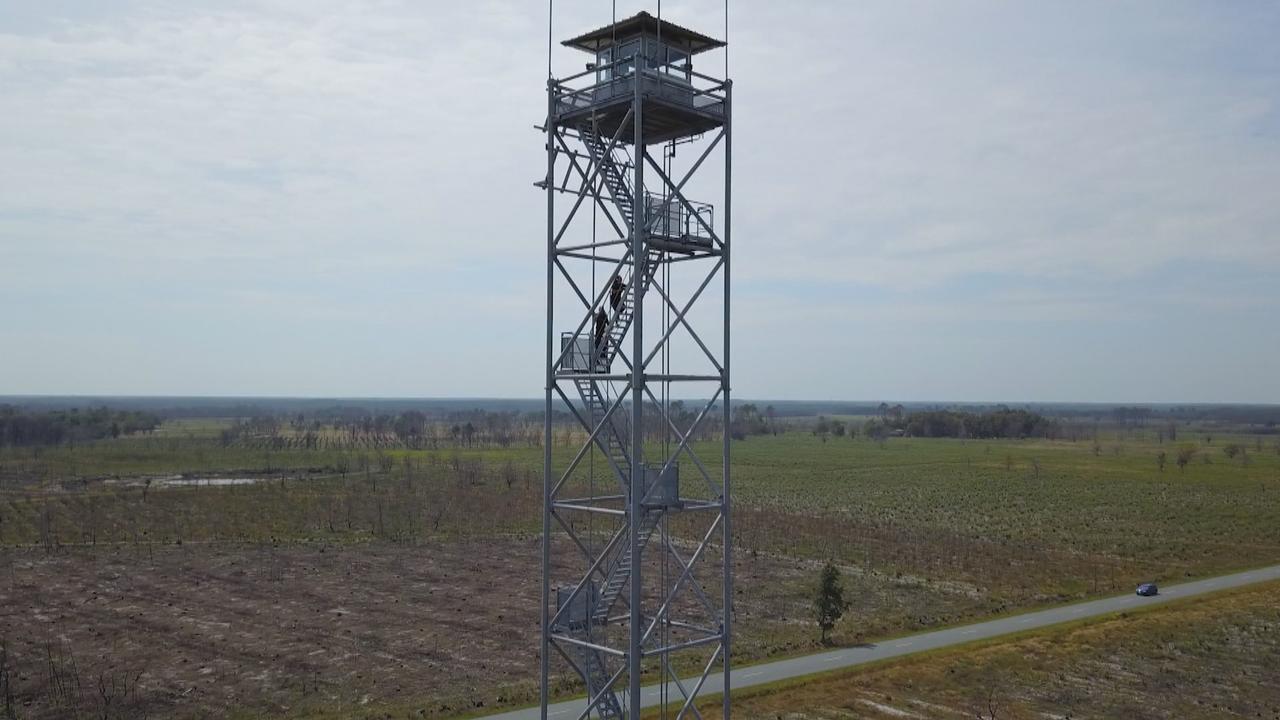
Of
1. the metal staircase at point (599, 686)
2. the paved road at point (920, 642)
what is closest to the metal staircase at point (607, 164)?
the metal staircase at point (599, 686)

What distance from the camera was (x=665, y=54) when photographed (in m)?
23.4

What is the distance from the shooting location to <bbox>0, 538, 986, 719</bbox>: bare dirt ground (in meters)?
38.4

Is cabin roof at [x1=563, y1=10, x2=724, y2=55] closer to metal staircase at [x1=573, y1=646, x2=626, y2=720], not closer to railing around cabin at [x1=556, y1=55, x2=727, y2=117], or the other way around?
railing around cabin at [x1=556, y1=55, x2=727, y2=117]

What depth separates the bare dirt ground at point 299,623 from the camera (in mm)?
38406

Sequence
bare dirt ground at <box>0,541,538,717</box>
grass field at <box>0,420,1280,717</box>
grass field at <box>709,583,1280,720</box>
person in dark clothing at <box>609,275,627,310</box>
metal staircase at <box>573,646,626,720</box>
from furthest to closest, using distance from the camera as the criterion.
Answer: grass field at <box>0,420,1280,717</box>
bare dirt ground at <box>0,541,538,717</box>
grass field at <box>709,583,1280,720</box>
person in dark clothing at <box>609,275,627,310</box>
metal staircase at <box>573,646,626,720</box>

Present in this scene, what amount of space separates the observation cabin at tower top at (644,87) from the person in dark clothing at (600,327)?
4371 mm

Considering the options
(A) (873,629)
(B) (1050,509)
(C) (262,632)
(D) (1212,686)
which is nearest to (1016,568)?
(A) (873,629)

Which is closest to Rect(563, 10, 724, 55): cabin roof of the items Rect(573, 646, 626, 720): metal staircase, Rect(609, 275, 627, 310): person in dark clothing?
Rect(609, 275, 627, 310): person in dark clothing

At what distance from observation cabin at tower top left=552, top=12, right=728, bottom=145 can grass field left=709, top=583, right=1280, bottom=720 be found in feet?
73.1

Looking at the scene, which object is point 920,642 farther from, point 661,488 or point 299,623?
point 299,623

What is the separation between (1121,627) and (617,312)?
3922cm

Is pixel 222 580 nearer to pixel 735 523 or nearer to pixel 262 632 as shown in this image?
pixel 262 632

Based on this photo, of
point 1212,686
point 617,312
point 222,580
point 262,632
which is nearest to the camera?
point 617,312

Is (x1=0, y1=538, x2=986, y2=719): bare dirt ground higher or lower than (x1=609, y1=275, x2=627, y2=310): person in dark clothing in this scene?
lower
